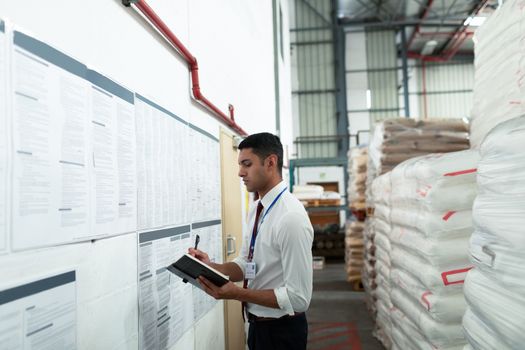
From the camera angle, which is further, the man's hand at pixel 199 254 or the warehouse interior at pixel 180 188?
the man's hand at pixel 199 254

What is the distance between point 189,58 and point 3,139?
1498 mm

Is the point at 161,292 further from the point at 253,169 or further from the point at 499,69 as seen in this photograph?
the point at 499,69

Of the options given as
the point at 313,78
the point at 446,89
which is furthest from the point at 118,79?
the point at 446,89

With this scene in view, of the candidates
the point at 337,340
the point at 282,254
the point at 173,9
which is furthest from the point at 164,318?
the point at 337,340

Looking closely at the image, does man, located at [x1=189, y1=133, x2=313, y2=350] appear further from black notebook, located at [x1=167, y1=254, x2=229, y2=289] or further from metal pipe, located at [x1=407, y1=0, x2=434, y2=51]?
metal pipe, located at [x1=407, y1=0, x2=434, y2=51]

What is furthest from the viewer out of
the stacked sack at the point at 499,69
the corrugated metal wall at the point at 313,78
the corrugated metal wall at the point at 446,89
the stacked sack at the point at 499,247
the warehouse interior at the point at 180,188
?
the corrugated metal wall at the point at 446,89

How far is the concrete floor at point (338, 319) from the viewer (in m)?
4.48

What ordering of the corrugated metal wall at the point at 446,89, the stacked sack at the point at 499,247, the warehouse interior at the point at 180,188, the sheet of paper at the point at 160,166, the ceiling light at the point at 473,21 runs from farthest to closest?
the corrugated metal wall at the point at 446,89, the ceiling light at the point at 473,21, the sheet of paper at the point at 160,166, the stacked sack at the point at 499,247, the warehouse interior at the point at 180,188

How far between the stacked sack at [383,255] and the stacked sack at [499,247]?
224 cm

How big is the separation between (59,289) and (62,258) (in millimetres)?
85

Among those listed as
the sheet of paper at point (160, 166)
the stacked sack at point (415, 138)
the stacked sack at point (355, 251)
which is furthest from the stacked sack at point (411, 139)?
the sheet of paper at point (160, 166)

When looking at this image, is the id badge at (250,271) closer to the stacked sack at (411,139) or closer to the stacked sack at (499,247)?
the stacked sack at (499,247)

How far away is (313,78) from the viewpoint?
1448 centimetres

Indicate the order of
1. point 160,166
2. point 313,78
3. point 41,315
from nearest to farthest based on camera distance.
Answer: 1. point 41,315
2. point 160,166
3. point 313,78
